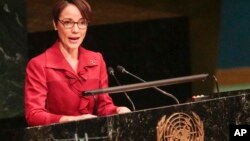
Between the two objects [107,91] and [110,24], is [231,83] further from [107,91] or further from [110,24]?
[107,91]

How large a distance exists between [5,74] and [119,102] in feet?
3.33

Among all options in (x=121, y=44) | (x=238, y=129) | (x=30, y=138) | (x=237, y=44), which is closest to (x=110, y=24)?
(x=121, y=44)

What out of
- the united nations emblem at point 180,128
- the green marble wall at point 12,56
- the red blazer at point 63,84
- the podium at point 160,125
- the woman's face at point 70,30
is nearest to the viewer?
the podium at point 160,125

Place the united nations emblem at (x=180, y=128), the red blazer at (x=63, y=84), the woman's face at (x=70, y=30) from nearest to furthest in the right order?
the united nations emblem at (x=180, y=128)
the red blazer at (x=63, y=84)
the woman's face at (x=70, y=30)

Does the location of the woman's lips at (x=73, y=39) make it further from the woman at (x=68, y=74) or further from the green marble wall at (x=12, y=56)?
the green marble wall at (x=12, y=56)

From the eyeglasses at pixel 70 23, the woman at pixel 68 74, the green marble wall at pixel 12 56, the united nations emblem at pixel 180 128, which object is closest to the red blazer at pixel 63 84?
the woman at pixel 68 74

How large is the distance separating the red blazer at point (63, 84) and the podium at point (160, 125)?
566 mm

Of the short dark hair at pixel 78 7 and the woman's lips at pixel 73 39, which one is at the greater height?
the short dark hair at pixel 78 7

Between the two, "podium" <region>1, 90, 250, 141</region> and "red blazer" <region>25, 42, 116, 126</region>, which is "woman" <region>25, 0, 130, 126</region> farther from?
"podium" <region>1, 90, 250, 141</region>

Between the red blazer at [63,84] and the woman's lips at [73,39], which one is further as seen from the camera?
the woman's lips at [73,39]

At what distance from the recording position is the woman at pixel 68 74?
3064 millimetres

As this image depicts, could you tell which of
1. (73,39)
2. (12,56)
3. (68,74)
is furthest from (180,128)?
(12,56)

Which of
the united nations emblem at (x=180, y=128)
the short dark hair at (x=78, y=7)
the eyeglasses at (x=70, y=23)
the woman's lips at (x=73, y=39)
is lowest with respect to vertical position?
the united nations emblem at (x=180, y=128)

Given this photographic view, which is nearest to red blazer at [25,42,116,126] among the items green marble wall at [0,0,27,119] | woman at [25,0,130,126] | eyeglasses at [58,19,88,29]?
woman at [25,0,130,126]
